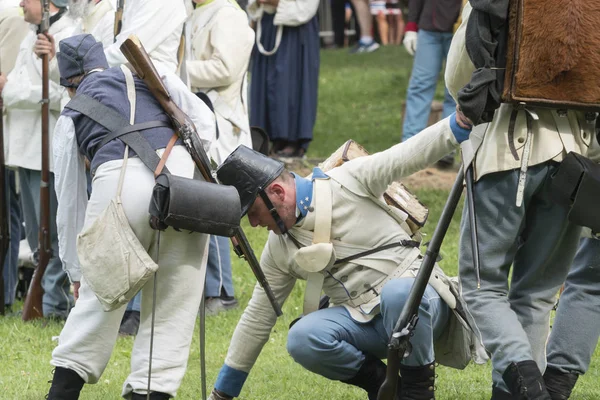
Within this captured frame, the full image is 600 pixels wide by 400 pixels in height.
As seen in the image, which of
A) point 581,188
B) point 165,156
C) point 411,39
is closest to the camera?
point 581,188

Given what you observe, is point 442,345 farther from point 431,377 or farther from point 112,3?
point 112,3

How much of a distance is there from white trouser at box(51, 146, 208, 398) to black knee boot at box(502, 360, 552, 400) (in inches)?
51.4

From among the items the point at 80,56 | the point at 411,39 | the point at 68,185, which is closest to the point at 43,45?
the point at 80,56

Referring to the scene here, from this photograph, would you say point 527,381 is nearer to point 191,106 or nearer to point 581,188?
point 581,188

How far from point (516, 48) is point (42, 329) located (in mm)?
3934

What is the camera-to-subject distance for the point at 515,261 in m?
4.52

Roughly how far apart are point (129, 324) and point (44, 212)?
2.77ft

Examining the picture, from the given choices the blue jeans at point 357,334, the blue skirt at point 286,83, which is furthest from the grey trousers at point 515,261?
the blue skirt at point 286,83

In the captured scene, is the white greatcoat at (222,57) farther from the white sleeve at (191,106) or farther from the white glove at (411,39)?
the white glove at (411,39)

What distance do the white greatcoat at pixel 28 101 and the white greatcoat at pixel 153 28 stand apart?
1.27 m

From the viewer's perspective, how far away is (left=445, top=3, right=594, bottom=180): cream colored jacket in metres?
4.18

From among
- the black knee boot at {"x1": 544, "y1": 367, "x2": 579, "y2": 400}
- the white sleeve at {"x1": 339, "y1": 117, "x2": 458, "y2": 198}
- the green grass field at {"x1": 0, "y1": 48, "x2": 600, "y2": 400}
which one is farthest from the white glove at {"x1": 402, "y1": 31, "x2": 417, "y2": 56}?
the black knee boot at {"x1": 544, "y1": 367, "x2": 579, "y2": 400}

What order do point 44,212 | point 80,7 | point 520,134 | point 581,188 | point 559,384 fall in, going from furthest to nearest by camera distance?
point 44,212, point 80,7, point 559,384, point 520,134, point 581,188

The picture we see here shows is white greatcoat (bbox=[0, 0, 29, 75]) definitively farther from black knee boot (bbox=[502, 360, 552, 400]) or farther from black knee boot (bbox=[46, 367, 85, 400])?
black knee boot (bbox=[502, 360, 552, 400])
